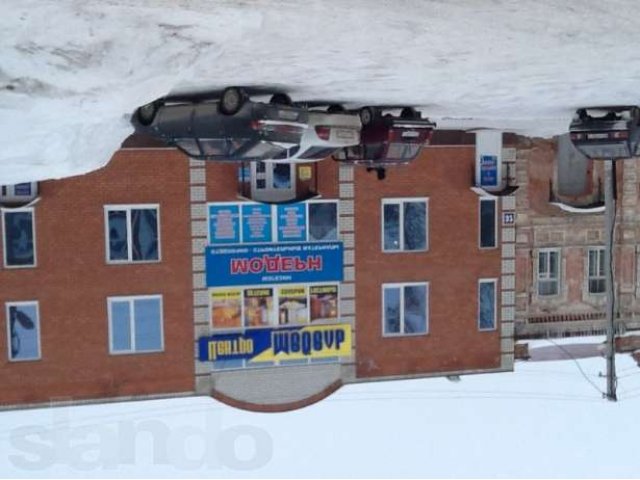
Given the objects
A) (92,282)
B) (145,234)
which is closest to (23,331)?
(92,282)

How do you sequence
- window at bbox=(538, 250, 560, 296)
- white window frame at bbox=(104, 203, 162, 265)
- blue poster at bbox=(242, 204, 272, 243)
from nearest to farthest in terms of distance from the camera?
white window frame at bbox=(104, 203, 162, 265) → blue poster at bbox=(242, 204, 272, 243) → window at bbox=(538, 250, 560, 296)

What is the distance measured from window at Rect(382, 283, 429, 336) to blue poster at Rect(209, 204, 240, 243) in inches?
118

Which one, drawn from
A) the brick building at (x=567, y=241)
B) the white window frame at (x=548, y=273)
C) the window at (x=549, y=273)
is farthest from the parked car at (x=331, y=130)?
the window at (x=549, y=273)

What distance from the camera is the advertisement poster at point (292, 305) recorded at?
42.4 ft

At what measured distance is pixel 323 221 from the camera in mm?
12930

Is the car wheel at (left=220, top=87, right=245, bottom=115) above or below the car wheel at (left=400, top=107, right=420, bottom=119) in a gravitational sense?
below

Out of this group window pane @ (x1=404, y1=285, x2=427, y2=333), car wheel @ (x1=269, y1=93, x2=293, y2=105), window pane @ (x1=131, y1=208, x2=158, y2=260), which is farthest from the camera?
window pane @ (x1=404, y1=285, x2=427, y2=333)

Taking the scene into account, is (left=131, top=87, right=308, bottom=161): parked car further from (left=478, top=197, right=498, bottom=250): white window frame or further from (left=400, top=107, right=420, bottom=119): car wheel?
(left=478, top=197, right=498, bottom=250): white window frame

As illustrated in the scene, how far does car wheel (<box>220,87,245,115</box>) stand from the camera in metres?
6.11

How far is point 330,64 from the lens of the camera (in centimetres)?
485

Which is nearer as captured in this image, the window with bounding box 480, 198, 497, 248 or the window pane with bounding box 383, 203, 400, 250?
the window pane with bounding box 383, 203, 400, 250

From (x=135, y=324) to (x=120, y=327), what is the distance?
0.26 metres

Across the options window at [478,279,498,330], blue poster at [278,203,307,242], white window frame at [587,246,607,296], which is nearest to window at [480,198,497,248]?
window at [478,279,498,330]

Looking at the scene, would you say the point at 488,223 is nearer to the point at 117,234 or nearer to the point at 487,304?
the point at 487,304
